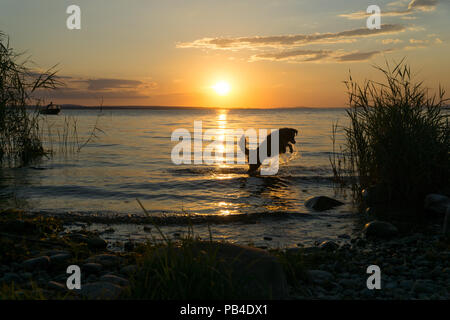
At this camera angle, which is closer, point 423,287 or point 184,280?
point 184,280

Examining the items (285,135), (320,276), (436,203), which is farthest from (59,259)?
(285,135)

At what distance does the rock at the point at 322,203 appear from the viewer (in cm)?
909

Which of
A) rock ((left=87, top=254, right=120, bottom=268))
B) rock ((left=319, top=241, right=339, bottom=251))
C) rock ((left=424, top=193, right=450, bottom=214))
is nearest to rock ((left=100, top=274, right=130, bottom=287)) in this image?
rock ((left=87, top=254, right=120, bottom=268))

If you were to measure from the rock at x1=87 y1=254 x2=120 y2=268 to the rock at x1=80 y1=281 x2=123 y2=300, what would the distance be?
1104 mm

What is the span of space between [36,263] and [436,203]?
7551 millimetres

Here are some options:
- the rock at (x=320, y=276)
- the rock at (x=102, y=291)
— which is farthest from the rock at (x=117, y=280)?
the rock at (x=320, y=276)

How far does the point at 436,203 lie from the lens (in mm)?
7715

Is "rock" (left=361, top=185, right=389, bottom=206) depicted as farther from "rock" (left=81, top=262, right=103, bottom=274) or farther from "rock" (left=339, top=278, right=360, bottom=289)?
"rock" (left=81, top=262, right=103, bottom=274)

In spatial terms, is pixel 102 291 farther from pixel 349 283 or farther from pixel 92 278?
pixel 349 283

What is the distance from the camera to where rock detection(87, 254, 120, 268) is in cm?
486

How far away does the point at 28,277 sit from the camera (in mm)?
4238

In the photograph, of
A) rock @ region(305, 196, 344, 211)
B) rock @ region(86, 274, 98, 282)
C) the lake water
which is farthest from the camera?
rock @ region(305, 196, 344, 211)

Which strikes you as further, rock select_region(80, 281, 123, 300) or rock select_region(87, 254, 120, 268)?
rock select_region(87, 254, 120, 268)
